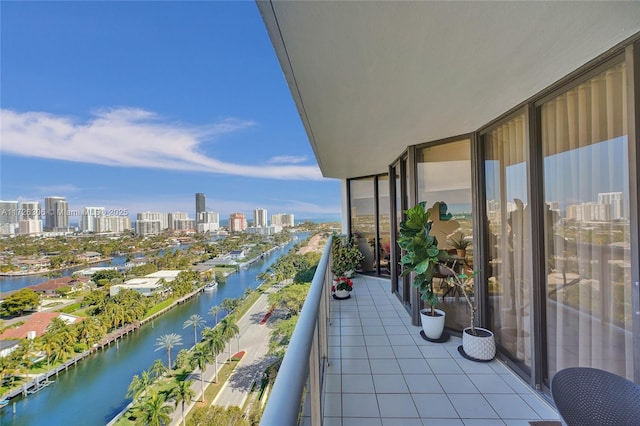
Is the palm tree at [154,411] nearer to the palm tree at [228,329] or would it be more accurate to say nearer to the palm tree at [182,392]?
the palm tree at [182,392]

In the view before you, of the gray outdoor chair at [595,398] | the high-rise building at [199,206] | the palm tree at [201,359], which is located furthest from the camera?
the high-rise building at [199,206]

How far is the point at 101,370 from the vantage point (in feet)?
24.1

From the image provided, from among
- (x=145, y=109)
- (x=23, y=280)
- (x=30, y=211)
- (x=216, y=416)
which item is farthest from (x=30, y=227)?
(x=145, y=109)

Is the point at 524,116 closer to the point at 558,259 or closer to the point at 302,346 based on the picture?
the point at 558,259

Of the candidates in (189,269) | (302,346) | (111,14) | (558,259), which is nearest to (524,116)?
(558,259)

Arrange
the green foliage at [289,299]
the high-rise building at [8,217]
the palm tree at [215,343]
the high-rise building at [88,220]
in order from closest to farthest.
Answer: the high-rise building at [8,217]
the green foliage at [289,299]
the palm tree at [215,343]
the high-rise building at [88,220]

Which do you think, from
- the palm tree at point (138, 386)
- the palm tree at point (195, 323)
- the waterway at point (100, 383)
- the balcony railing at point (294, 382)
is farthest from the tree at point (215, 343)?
the balcony railing at point (294, 382)

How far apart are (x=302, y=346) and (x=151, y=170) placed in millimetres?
22515

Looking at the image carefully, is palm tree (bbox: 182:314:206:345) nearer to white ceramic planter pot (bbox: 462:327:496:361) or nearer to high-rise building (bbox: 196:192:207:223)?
high-rise building (bbox: 196:192:207:223)

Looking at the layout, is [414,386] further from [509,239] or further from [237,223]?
[237,223]

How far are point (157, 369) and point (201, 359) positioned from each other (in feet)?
3.86

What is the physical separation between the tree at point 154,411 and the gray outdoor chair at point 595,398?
26.9ft

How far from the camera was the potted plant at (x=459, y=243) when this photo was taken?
3222mm

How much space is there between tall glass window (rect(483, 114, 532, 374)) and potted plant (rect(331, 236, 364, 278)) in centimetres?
281
